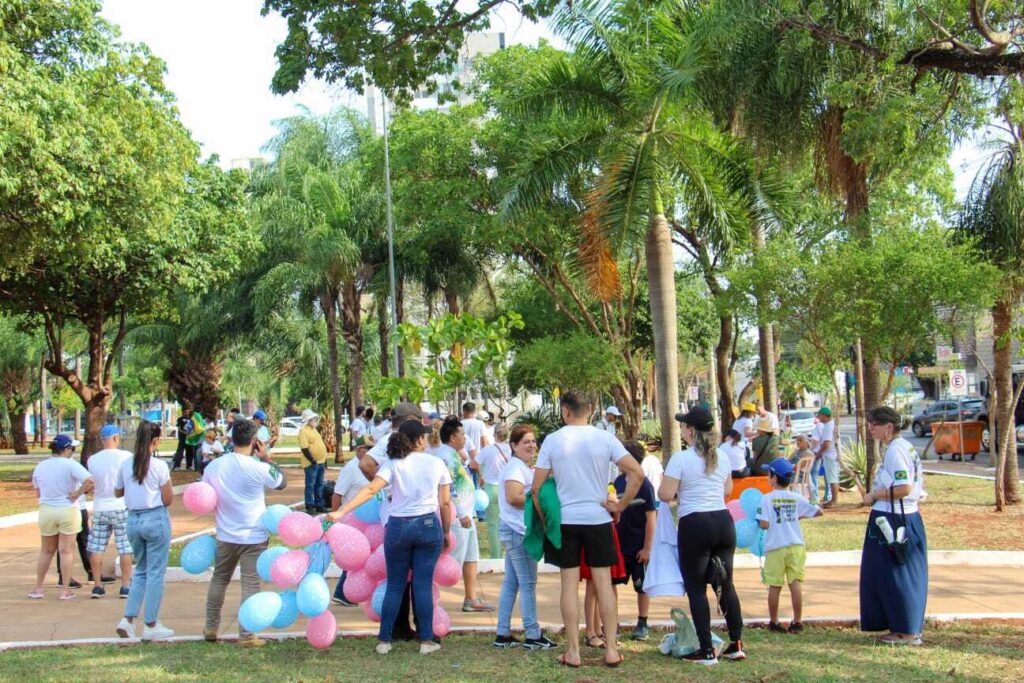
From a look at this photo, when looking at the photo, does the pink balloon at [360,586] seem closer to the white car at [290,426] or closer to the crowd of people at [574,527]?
the crowd of people at [574,527]

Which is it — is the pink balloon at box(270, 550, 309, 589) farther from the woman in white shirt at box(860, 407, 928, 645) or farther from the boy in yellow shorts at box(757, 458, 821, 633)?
the woman in white shirt at box(860, 407, 928, 645)

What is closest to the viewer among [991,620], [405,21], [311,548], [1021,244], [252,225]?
[311,548]

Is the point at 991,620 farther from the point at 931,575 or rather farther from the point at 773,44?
the point at 773,44

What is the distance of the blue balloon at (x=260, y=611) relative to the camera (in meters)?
6.93

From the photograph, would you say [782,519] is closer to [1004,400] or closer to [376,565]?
[376,565]

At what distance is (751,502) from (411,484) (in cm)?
275

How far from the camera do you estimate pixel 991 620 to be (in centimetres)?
802

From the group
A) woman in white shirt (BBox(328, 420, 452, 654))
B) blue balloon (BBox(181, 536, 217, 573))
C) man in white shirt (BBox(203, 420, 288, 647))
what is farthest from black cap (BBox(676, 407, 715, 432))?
blue balloon (BBox(181, 536, 217, 573))

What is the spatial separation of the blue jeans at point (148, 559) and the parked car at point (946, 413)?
30.9 m

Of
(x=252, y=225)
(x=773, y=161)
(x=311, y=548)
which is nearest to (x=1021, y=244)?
(x=773, y=161)

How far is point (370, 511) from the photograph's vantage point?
25.4ft

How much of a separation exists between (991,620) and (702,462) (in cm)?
309

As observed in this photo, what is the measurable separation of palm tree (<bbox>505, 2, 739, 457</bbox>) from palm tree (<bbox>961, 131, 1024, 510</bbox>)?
3.80 meters

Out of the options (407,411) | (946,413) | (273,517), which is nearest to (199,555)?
(273,517)
